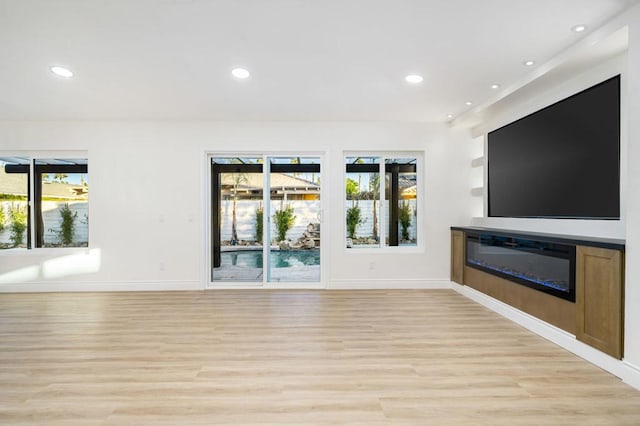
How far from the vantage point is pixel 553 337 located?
3.01 m

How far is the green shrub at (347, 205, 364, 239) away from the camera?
16.9 feet

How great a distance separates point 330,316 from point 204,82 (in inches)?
111

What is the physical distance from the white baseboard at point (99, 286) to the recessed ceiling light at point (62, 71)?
2869 mm

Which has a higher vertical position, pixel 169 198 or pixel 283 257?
pixel 169 198

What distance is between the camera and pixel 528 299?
3.39 meters

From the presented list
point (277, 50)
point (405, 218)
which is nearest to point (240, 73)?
point (277, 50)

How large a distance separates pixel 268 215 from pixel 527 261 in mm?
3406

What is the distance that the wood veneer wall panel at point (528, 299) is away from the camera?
2.90 meters

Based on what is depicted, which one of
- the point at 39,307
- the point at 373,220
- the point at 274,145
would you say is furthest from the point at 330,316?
the point at 39,307

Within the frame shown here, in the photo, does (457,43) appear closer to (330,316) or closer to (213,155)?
(330,316)

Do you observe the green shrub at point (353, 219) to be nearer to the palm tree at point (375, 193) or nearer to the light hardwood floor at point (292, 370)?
the palm tree at point (375, 193)

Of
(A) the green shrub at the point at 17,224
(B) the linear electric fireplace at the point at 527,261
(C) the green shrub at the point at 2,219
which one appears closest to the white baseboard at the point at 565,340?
(B) the linear electric fireplace at the point at 527,261

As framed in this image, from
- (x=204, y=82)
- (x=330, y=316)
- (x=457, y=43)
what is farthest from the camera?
(x=330, y=316)

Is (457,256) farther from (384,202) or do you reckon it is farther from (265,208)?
(265,208)
